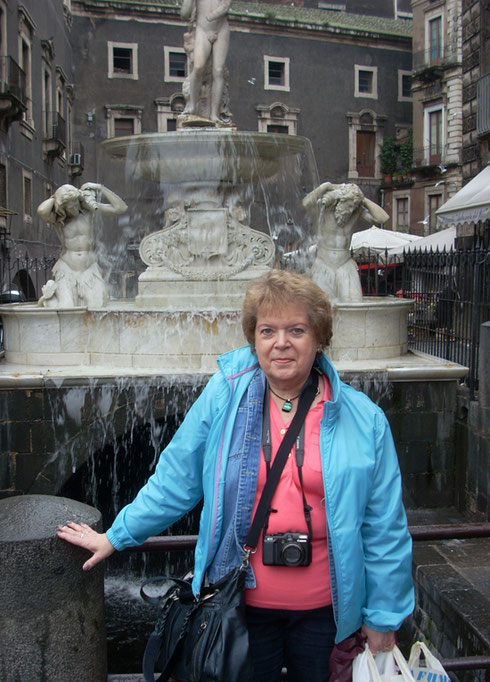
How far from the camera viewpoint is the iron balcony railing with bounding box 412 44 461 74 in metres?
36.3

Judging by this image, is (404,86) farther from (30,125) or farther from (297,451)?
(297,451)

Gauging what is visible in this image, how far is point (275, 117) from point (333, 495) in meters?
38.8

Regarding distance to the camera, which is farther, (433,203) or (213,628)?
(433,203)

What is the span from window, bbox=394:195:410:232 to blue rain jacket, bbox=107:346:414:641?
3796 centimetres

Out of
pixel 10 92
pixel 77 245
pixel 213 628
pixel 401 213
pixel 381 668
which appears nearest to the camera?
pixel 213 628

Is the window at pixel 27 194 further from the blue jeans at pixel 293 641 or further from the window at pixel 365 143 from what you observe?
the blue jeans at pixel 293 641

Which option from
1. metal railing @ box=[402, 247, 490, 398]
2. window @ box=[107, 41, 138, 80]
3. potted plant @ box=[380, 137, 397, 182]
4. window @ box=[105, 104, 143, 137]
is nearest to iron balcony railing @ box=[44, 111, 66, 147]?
window @ box=[105, 104, 143, 137]

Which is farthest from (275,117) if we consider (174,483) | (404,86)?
(174,483)

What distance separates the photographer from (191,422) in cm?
233

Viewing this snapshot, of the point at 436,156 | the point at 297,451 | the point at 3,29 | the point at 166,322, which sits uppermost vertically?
the point at 3,29

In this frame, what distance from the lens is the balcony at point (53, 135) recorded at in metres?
27.6

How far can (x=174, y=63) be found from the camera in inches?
1474

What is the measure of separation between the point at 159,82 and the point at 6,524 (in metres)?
37.9

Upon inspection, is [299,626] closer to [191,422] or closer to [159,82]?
[191,422]
